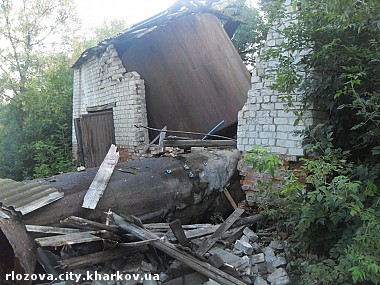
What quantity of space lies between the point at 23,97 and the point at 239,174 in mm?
10246

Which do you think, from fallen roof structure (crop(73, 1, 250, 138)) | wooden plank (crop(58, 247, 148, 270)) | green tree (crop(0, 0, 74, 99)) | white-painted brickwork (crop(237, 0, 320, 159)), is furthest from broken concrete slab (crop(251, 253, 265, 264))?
green tree (crop(0, 0, 74, 99))

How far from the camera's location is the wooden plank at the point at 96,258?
265 cm

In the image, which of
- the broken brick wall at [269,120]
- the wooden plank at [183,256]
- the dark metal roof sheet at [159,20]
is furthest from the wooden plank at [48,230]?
the dark metal roof sheet at [159,20]

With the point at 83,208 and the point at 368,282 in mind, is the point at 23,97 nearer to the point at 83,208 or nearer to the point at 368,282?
the point at 83,208

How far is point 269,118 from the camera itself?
4.01 metres

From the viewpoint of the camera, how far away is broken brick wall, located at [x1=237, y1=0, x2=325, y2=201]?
146 inches

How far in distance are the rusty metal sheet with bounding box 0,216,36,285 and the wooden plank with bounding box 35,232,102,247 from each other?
0.46 ft

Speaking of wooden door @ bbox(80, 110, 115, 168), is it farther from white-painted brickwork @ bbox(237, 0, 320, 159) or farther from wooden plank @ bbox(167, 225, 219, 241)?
wooden plank @ bbox(167, 225, 219, 241)

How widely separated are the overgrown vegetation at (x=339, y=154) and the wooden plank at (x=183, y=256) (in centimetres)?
65

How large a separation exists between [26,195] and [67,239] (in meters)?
0.68

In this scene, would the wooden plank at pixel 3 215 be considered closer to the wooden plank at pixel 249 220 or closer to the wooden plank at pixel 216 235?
the wooden plank at pixel 216 235

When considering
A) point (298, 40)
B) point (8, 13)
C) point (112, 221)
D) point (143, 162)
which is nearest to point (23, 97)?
point (8, 13)

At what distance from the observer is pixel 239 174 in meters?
4.36

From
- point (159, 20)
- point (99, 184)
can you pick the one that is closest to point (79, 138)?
point (159, 20)
